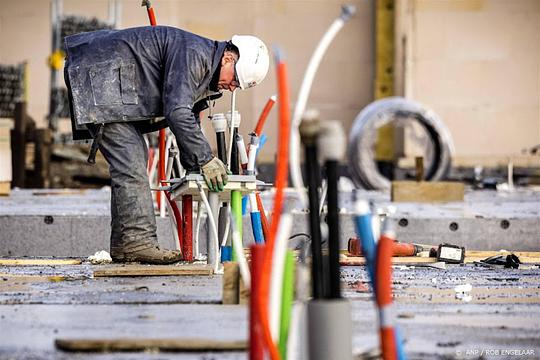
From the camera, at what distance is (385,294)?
2.94 meters

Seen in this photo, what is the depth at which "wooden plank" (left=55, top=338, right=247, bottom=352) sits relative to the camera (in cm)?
384

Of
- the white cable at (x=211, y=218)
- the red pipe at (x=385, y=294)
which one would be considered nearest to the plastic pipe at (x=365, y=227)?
the red pipe at (x=385, y=294)

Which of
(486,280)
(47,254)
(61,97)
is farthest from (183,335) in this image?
(61,97)

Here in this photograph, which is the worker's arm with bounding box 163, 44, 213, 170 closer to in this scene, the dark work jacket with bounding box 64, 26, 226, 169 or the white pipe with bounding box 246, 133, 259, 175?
the dark work jacket with bounding box 64, 26, 226, 169

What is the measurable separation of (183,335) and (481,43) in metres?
15.1

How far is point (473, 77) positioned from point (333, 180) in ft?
51.7

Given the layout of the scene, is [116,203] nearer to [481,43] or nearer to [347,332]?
[347,332]

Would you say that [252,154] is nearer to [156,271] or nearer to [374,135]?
[156,271]

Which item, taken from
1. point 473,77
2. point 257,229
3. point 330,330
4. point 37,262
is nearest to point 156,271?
point 257,229

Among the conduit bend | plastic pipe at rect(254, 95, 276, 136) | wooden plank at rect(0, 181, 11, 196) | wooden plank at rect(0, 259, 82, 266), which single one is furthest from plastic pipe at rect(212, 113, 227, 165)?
the conduit bend

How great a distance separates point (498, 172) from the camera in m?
17.9

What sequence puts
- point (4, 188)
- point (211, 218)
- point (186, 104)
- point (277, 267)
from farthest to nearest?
point (4, 188)
point (186, 104)
point (211, 218)
point (277, 267)

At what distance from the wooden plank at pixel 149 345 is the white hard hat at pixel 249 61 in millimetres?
3053

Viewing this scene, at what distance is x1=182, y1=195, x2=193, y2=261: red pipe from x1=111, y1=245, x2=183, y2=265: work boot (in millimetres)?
111
